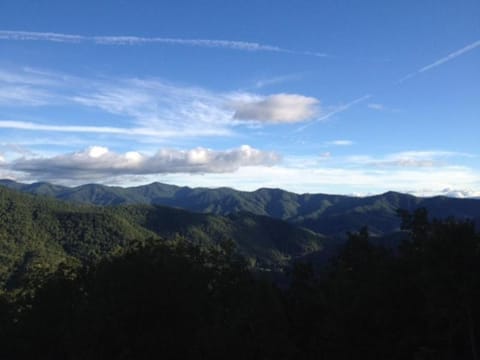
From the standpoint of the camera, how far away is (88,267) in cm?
5688

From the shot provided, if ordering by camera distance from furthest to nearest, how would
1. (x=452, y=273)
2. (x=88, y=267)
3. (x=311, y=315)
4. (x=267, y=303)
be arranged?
(x=88, y=267) < (x=311, y=315) < (x=267, y=303) < (x=452, y=273)

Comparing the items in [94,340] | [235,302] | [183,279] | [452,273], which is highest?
[452,273]

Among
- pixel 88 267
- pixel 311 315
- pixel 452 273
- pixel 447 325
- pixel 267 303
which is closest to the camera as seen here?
pixel 452 273

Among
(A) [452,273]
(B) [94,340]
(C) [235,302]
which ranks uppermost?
(A) [452,273]

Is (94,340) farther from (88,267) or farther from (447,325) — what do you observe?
(447,325)

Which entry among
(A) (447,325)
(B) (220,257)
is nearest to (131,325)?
(B) (220,257)

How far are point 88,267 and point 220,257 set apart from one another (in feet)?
59.7

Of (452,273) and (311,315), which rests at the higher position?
(452,273)

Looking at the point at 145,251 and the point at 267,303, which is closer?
the point at 267,303

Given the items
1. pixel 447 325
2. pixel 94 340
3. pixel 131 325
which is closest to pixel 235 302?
pixel 131 325

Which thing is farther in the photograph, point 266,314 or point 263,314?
point 266,314

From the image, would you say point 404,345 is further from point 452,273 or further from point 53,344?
point 53,344

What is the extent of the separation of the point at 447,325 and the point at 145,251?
29218 mm

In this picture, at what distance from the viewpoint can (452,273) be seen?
3281 centimetres
